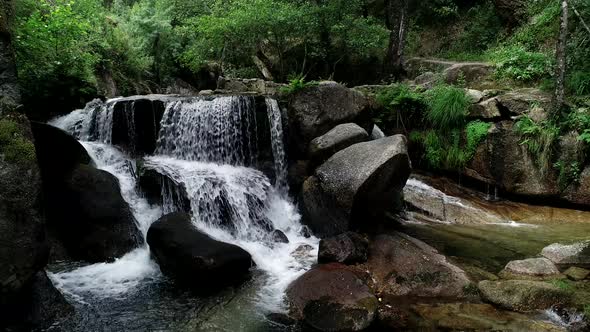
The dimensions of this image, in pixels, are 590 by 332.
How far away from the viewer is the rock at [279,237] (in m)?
8.34

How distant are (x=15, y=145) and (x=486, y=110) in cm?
1106

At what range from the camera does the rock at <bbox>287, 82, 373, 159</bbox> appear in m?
10.4

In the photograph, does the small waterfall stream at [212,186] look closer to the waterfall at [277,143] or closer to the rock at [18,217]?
the waterfall at [277,143]

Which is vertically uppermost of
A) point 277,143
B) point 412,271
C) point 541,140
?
point 541,140

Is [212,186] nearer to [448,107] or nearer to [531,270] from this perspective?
[531,270]

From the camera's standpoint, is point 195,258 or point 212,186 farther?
point 212,186

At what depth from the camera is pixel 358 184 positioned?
7734mm

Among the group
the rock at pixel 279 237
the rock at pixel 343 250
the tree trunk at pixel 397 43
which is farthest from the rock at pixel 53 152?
the tree trunk at pixel 397 43

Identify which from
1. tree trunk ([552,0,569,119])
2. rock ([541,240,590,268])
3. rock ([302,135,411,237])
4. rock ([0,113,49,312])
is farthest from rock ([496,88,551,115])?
rock ([0,113,49,312])

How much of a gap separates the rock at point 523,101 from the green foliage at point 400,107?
219cm

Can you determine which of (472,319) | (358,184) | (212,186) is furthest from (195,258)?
(472,319)

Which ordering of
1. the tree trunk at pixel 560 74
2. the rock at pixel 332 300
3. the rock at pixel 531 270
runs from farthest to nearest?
the tree trunk at pixel 560 74
the rock at pixel 531 270
the rock at pixel 332 300

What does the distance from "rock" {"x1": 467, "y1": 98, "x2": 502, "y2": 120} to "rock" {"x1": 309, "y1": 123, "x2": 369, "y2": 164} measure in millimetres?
3973

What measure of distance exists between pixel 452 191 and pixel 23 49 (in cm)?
1092
